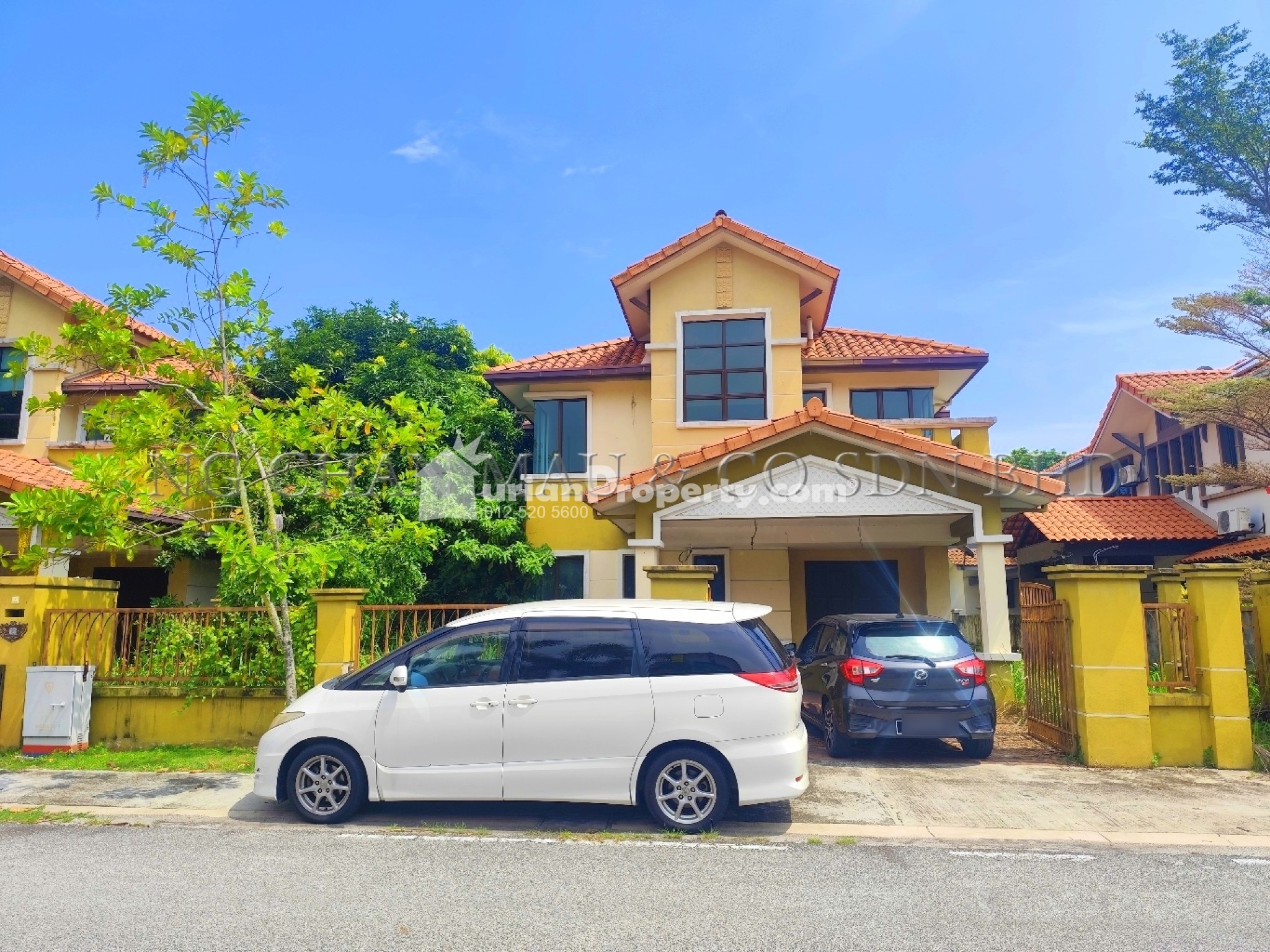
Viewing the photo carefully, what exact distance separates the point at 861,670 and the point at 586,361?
9.29 m

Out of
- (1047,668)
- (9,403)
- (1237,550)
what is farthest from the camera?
(9,403)

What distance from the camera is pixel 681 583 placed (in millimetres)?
9430

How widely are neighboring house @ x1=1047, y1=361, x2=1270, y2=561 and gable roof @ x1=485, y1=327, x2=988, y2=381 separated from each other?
3.69 metres

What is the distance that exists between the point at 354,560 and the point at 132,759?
3.97 metres

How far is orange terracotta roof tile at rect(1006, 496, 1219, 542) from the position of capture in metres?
17.4

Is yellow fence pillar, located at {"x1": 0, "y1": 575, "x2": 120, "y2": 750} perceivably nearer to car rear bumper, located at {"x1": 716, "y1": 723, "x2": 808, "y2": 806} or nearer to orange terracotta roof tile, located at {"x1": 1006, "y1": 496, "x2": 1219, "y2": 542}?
car rear bumper, located at {"x1": 716, "y1": 723, "x2": 808, "y2": 806}

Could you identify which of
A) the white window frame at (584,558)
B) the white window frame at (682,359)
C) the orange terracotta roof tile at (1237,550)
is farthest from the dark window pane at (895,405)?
the orange terracotta roof tile at (1237,550)

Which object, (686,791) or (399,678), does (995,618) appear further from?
(399,678)

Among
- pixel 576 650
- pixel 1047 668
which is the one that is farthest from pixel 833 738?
pixel 576 650

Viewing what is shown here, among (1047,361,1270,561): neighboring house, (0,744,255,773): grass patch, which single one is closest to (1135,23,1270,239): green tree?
(1047,361,1270,561): neighboring house

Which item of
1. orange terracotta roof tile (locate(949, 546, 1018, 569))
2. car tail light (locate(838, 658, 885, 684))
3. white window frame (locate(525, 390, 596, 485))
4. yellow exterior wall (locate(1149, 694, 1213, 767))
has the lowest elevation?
yellow exterior wall (locate(1149, 694, 1213, 767))

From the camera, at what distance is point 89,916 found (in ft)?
15.0

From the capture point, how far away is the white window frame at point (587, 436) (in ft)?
50.0

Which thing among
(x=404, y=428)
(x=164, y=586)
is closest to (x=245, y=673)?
(x=404, y=428)
